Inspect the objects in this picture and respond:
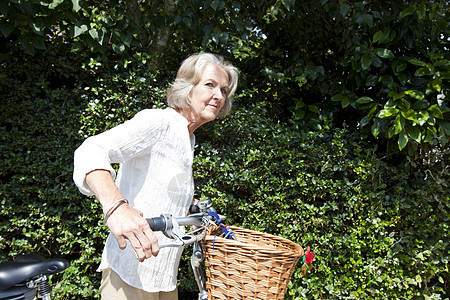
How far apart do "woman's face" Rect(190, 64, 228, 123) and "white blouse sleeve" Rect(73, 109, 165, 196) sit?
0.86 feet

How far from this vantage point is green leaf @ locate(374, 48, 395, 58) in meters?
2.76

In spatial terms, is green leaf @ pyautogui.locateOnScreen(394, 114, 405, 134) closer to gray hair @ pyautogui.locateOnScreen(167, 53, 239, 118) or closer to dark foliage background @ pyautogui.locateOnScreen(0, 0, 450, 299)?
dark foliage background @ pyautogui.locateOnScreen(0, 0, 450, 299)

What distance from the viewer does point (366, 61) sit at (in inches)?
→ 110

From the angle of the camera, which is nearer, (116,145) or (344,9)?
(116,145)

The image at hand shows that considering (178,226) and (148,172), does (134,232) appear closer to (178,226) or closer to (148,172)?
(178,226)

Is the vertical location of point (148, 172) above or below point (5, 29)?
Answer: below

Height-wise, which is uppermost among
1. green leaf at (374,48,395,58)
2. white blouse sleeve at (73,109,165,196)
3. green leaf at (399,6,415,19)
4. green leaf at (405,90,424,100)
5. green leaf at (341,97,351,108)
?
green leaf at (399,6,415,19)

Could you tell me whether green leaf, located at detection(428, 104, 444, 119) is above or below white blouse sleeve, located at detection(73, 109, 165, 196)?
above

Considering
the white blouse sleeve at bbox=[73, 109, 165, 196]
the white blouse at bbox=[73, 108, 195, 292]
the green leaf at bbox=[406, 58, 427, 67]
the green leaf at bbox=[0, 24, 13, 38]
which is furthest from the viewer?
the green leaf at bbox=[406, 58, 427, 67]

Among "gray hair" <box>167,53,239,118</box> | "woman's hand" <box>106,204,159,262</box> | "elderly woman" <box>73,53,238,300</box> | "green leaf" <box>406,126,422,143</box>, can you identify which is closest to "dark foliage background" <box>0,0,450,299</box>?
"green leaf" <box>406,126,422,143</box>

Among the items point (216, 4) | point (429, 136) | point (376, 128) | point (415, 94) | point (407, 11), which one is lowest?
point (429, 136)

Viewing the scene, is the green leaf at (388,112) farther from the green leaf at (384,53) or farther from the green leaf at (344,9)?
the green leaf at (344,9)

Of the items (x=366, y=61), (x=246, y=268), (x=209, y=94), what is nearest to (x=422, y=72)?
(x=366, y=61)

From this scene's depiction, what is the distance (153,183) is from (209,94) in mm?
Result: 558
